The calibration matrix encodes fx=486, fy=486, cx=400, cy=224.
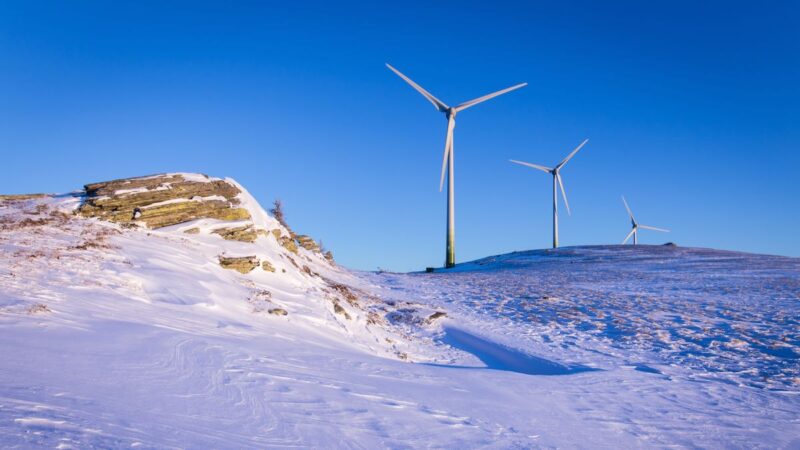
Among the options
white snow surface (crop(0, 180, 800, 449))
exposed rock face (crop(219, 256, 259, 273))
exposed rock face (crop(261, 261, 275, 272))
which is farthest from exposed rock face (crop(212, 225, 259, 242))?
exposed rock face (crop(219, 256, 259, 273))

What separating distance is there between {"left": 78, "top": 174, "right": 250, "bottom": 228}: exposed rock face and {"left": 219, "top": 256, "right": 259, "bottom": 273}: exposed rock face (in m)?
3.57

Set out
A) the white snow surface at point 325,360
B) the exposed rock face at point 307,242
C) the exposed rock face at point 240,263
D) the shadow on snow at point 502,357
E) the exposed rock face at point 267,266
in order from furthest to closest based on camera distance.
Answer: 1. the exposed rock face at point 307,242
2. the exposed rock face at point 267,266
3. the exposed rock face at point 240,263
4. the shadow on snow at point 502,357
5. the white snow surface at point 325,360

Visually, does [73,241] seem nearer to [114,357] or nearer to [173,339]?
[173,339]

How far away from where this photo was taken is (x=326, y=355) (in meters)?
7.89

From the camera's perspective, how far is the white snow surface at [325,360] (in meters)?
4.32

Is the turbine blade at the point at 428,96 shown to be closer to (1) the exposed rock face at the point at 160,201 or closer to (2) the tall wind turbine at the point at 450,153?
(2) the tall wind turbine at the point at 450,153

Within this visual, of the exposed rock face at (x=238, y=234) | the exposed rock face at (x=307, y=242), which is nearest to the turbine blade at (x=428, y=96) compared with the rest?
the exposed rock face at (x=307, y=242)

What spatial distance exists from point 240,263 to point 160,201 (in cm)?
506

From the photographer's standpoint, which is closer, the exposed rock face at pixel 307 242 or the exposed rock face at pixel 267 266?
the exposed rock face at pixel 267 266

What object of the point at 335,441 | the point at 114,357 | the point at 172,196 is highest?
the point at 172,196

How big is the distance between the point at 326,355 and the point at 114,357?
3240 millimetres

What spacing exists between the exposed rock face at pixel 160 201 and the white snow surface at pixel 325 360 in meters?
0.74

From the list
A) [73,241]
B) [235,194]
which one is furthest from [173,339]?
[235,194]

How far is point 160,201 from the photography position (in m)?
17.0
